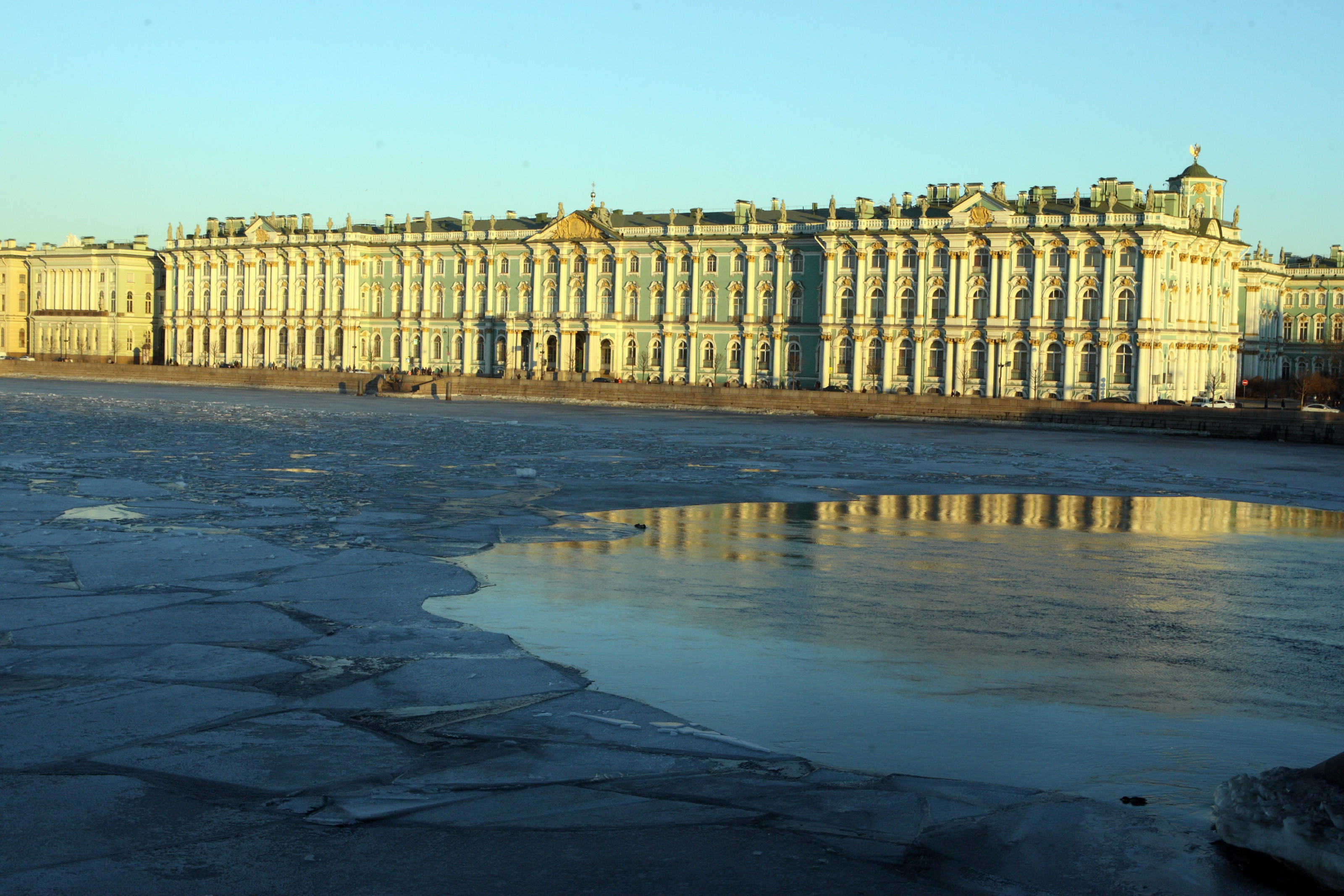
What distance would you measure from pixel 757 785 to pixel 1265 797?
2.28 m

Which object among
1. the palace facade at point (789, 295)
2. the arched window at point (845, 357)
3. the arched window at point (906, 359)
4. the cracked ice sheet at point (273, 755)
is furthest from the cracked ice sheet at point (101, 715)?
the arched window at point (845, 357)

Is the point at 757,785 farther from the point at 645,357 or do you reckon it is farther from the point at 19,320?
the point at 19,320

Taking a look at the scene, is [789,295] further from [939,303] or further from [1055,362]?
[1055,362]

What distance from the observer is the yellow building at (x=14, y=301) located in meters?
121

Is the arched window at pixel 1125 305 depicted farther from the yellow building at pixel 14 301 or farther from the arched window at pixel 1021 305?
the yellow building at pixel 14 301

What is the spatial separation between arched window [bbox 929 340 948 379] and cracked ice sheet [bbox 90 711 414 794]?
71.3 metres

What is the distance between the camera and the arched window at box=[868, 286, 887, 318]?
7881 centimetres

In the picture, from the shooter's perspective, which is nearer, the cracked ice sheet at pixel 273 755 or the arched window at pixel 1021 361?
the cracked ice sheet at pixel 273 755

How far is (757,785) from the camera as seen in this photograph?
23.1 feet

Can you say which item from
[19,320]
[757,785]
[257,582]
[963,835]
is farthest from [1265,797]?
[19,320]

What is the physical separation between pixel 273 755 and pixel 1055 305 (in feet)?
230

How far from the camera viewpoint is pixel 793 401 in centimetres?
7025

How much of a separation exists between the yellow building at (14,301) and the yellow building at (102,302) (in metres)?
3.50

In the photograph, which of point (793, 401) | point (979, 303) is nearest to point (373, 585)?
point (793, 401)
